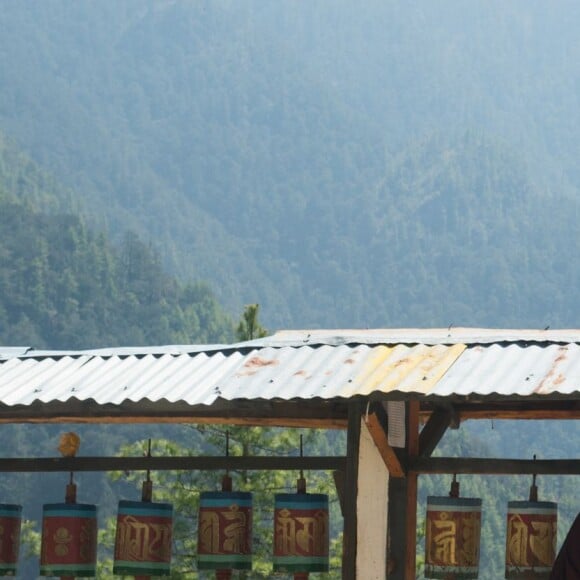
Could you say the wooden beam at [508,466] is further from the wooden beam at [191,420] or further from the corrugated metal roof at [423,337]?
the wooden beam at [191,420]

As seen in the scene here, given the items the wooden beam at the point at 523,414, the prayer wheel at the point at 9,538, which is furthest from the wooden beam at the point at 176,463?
the wooden beam at the point at 523,414

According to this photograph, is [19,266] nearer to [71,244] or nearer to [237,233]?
[71,244]

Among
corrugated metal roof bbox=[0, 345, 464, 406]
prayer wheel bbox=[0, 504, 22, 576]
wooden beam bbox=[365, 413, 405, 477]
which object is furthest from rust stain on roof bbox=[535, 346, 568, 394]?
prayer wheel bbox=[0, 504, 22, 576]

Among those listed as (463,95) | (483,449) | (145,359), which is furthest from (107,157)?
(145,359)

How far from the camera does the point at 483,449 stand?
55.8 meters

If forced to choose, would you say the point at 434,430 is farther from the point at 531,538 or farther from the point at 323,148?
the point at 323,148

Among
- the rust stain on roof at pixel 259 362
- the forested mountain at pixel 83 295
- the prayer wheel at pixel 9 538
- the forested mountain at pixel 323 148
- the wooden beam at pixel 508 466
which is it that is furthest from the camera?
the forested mountain at pixel 323 148

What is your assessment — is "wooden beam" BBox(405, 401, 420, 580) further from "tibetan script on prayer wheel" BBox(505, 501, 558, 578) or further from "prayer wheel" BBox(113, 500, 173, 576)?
"prayer wheel" BBox(113, 500, 173, 576)

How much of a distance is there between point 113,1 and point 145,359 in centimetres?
12567

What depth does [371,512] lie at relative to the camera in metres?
6.28

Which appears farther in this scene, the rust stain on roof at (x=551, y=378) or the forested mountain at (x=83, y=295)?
the forested mountain at (x=83, y=295)

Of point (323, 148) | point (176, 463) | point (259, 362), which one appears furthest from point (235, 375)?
point (323, 148)

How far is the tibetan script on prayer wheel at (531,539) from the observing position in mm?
6258

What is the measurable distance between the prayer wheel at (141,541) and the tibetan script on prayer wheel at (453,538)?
1355 millimetres
